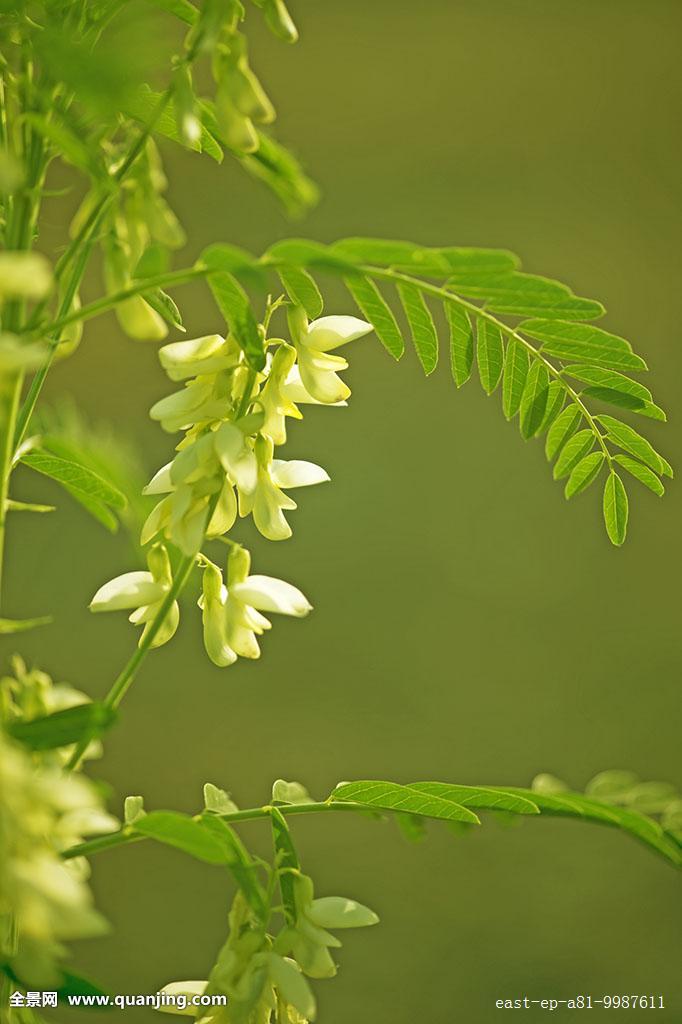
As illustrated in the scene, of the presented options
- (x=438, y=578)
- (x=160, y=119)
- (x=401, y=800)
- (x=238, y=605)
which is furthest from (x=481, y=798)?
(x=438, y=578)

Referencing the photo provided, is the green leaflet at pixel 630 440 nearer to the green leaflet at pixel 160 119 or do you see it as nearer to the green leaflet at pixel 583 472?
the green leaflet at pixel 583 472

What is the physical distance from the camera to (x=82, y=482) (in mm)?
492

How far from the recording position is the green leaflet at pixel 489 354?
0.52 metres

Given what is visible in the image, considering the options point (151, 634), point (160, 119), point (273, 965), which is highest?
point (160, 119)

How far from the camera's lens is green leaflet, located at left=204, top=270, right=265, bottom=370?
419 millimetres

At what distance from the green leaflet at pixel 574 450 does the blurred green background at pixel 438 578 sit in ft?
4.73

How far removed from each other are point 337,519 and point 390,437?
0.21 metres

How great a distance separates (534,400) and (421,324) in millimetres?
71

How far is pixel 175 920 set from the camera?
1.93 m

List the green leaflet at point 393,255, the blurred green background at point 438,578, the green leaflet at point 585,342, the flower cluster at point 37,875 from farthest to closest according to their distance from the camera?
the blurred green background at point 438,578 → the green leaflet at point 585,342 → the green leaflet at point 393,255 → the flower cluster at point 37,875

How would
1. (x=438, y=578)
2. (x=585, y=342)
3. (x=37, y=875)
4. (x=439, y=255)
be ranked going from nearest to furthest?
(x=37, y=875)
(x=439, y=255)
(x=585, y=342)
(x=438, y=578)

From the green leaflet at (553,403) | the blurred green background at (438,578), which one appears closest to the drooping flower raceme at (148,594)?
the green leaflet at (553,403)

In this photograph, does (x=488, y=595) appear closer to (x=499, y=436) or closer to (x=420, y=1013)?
(x=499, y=436)

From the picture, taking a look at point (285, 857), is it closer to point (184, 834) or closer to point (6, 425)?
point (184, 834)
